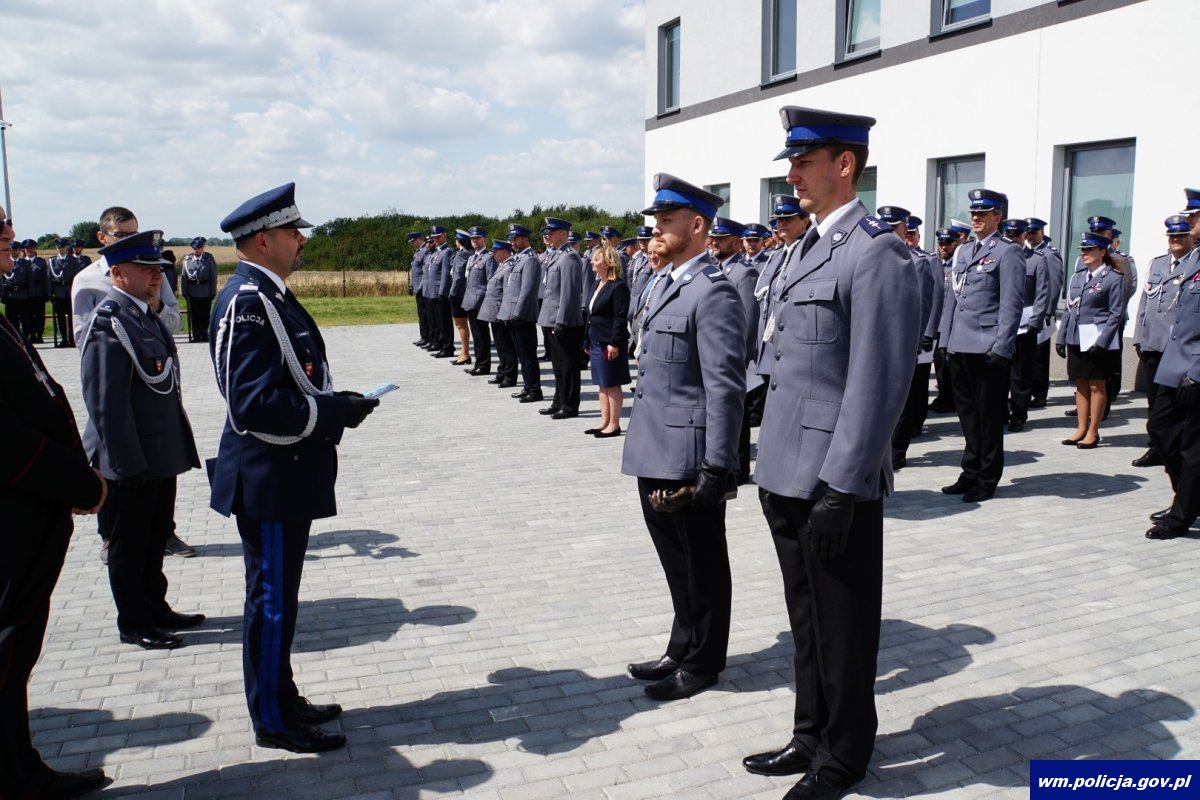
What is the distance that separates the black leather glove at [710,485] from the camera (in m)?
3.89

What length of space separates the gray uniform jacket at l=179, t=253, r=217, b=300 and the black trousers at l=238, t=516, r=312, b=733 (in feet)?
61.7

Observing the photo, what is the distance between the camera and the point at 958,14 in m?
14.2

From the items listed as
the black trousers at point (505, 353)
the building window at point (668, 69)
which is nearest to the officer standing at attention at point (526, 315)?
the black trousers at point (505, 353)

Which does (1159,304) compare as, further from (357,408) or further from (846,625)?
(357,408)

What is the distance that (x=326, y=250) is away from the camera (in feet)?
178

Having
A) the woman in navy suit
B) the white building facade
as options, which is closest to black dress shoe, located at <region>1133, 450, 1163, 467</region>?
the white building facade

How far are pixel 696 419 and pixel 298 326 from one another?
1.64m

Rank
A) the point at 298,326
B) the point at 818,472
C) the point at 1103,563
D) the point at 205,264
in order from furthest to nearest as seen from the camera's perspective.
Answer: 1. the point at 205,264
2. the point at 1103,563
3. the point at 298,326
4. the point at 818,472

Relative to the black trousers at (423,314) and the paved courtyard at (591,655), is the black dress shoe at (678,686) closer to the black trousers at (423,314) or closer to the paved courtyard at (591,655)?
the paved courtyard at (591,655)

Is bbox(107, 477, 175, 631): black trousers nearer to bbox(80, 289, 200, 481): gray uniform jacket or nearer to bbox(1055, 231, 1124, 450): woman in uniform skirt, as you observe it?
bbox(80, 289, 200, 481): gray uniform jacket

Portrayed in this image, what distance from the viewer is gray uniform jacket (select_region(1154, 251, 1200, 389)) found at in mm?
6309

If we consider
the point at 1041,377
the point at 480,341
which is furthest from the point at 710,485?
the point at 480,341

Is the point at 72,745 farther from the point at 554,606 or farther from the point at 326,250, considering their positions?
the point at 326,250

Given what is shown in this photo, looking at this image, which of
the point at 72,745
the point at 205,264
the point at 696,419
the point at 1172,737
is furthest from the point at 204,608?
the point at 205,264
